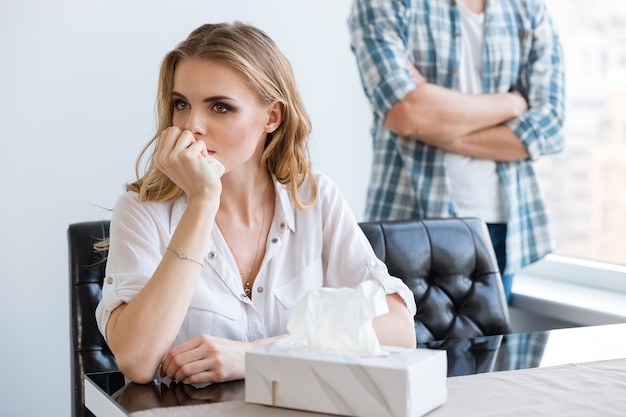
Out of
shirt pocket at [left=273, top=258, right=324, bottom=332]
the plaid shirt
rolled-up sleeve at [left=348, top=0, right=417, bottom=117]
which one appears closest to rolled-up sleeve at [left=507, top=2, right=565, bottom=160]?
the plaid shirt

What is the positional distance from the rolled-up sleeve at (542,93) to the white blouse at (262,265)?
0.85 meters

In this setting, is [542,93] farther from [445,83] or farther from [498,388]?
[498,388]

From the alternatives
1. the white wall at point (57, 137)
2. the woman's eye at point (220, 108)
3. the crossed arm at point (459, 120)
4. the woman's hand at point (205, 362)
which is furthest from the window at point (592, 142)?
the woman's hand at point (205, 362)

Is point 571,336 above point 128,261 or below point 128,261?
below

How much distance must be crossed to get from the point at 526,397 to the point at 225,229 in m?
0.77

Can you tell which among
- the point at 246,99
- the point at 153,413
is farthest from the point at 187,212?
the point at 153,413

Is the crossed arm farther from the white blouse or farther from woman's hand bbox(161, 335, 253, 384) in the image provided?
woman's hand bbox(161, 335, 253, 384)

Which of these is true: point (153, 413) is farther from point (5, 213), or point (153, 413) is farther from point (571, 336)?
point (5, 213)

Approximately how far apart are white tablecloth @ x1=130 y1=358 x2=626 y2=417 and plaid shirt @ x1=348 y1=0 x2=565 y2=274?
3.69 ft

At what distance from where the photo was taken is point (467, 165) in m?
2.55

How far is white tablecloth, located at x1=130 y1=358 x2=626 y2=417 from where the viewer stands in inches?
46.8

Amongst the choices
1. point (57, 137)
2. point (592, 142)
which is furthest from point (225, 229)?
point (592, 142)

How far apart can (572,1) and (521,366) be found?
221cm

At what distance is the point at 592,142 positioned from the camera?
322cm
